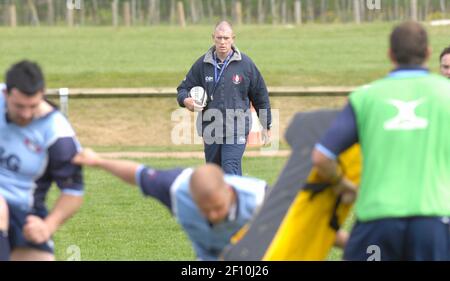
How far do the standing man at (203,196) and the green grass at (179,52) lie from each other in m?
21.4

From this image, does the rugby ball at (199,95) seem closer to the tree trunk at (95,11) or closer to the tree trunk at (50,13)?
the tree trunk at (50,13)

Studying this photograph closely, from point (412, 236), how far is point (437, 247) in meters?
0.16

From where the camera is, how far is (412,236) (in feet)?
20.6

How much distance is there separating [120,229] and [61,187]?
4.75 metres

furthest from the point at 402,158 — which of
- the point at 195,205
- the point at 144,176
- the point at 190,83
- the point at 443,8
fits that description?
the point at 443,8

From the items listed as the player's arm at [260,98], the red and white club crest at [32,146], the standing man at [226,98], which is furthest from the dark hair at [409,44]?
the player's arm at [260,98]

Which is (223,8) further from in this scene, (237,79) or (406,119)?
(406,119)

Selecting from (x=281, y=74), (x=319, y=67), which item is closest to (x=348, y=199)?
(x=281, y=74)

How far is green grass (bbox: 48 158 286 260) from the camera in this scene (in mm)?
10773

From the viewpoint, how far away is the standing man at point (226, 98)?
1327cm

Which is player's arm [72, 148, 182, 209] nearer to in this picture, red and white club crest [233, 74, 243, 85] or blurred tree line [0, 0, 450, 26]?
red and white club crest [233, 74, 243, 85]

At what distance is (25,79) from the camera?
692 cm

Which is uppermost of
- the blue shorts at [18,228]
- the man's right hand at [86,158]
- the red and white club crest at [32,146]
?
the red and white club crest at [32,146]

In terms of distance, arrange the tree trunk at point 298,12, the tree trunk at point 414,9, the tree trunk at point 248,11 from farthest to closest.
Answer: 1. the tree trunk at point 248,11
2. the tree trunk at point 298,12
3. the tree trunk at point 414,9
